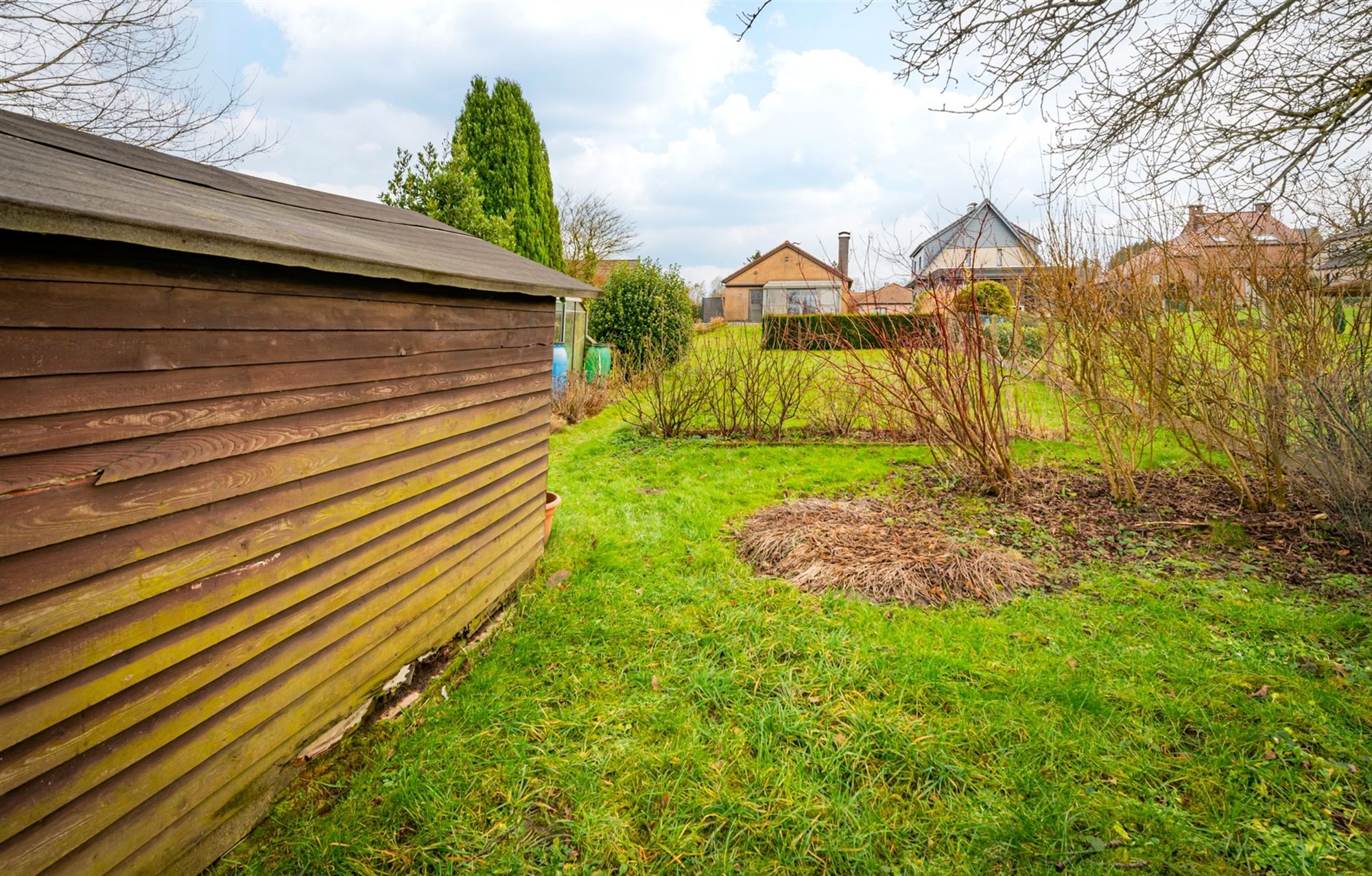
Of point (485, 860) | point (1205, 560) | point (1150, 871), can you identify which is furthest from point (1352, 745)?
point (485, 860)

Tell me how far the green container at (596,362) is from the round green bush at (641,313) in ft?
2.55

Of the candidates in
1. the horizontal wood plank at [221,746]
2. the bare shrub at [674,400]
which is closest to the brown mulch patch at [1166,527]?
the bare shrub at [674,400]

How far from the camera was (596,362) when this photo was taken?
44.9ft

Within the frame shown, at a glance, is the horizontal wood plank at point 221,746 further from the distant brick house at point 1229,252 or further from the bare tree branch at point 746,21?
the distant brick house at point 1229,252

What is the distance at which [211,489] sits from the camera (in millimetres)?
2096

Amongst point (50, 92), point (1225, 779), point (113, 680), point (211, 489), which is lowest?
point (1225, 779)

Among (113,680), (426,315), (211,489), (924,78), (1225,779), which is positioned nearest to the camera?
(113,680)

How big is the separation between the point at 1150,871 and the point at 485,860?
2.46 metres

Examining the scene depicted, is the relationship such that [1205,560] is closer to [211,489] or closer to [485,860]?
[485,860]

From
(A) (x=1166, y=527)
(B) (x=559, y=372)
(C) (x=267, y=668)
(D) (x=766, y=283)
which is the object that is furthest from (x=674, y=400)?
(D) (x=766, y=283)

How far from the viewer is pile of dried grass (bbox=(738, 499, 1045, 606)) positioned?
178 inches

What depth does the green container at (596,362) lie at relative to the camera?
44.7ft

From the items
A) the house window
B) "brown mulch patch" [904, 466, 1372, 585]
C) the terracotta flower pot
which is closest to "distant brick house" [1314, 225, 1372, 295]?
"brown mulch patch" [904, 466, 1372, 585]

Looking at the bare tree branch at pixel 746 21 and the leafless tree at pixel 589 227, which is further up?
the leafless tree at pixel 589 227
